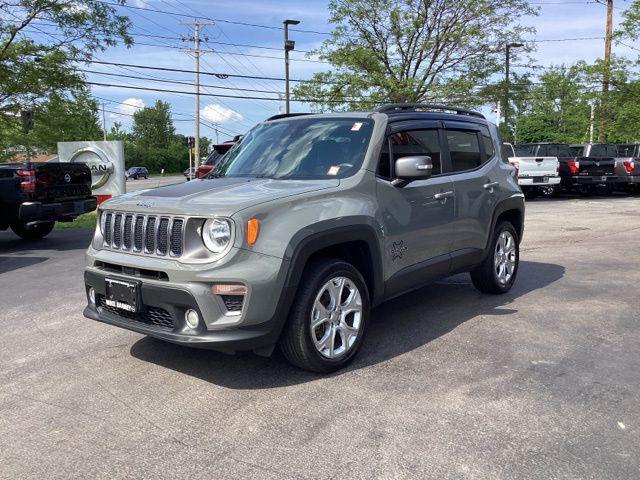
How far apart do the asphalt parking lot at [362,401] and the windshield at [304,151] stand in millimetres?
1439

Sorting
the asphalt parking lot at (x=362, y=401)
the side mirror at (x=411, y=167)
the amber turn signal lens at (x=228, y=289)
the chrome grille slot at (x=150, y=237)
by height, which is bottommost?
the asphalt parking lot at (x=362, y=401)

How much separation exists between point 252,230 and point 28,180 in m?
7.62

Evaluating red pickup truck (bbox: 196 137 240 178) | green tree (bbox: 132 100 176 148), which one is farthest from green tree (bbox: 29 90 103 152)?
green tree (bbox: 132 100 176 148)

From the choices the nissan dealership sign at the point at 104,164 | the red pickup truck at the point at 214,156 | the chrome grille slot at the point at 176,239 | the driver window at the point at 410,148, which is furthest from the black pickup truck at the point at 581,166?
the chrome grille slot at the point at 176,239

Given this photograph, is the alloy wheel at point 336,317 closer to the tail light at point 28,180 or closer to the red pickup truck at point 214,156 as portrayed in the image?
the tail light at point 28,180

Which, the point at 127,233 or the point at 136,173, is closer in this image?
the point at 127,233

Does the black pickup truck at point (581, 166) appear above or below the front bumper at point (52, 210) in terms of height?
above

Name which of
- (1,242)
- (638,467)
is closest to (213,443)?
(638,467)

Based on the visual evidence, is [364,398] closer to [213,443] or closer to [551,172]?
[213,443]

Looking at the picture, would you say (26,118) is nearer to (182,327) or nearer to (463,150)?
(463,150)

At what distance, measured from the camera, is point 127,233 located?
13.2ft

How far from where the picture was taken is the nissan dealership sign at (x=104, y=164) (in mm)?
14023

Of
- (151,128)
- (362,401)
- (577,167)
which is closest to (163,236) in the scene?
(362,401)

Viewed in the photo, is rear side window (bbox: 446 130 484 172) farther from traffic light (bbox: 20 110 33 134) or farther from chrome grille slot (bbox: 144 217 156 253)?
traffic light (bbox: 20 110 33 134)
